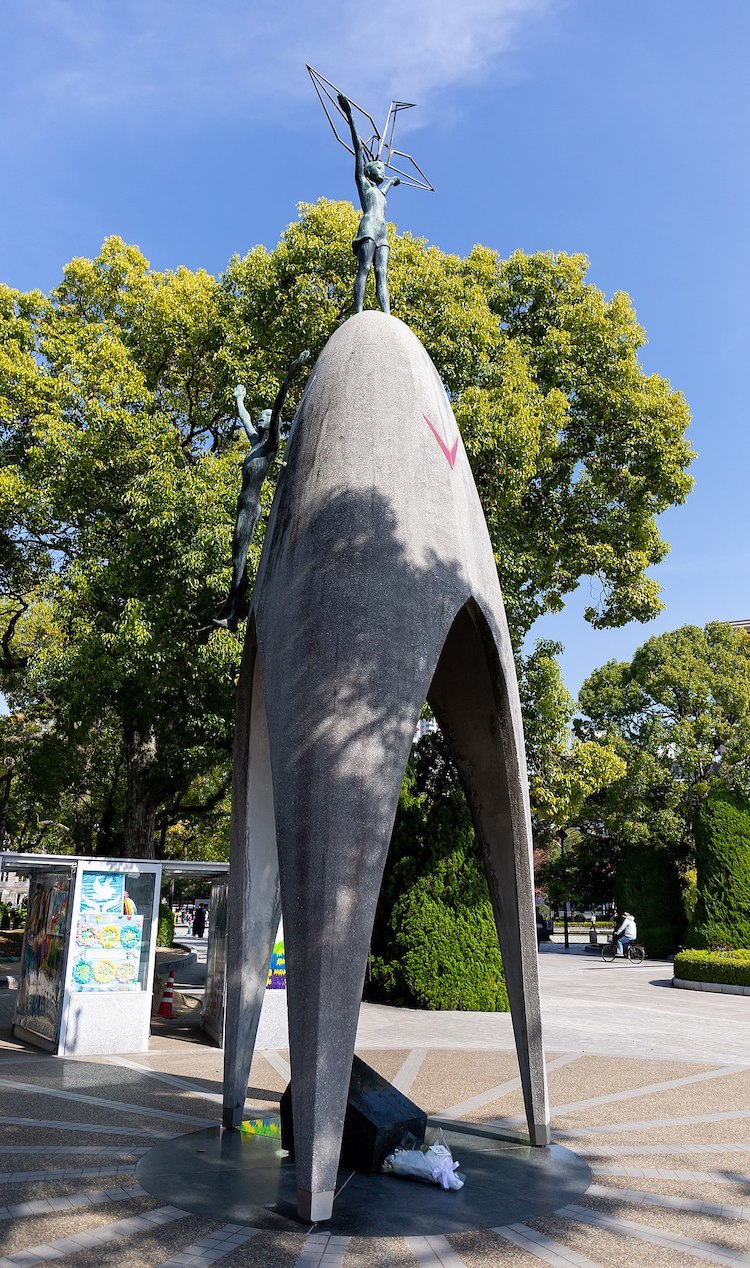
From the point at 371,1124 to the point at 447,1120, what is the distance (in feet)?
5.93

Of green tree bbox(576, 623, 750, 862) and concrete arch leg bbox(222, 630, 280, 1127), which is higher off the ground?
green tree bbox(576, 623, 750, 862)

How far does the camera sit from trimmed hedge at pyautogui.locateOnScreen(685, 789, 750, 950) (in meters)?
23.0

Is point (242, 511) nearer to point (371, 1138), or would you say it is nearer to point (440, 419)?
point (440, 419)

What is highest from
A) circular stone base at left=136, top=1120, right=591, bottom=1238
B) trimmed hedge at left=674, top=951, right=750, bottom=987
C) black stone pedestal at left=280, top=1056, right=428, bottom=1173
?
trimmed hedge at left=674, top=951, right=750, bottom=987

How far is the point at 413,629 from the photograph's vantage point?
19.9ft

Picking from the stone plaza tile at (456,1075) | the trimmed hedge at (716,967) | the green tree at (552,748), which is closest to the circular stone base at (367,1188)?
the stone plaza tile at (456,1075)

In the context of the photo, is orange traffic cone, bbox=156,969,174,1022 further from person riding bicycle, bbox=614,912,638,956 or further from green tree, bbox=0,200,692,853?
person riding bicycle, bbox=614,912,638,956

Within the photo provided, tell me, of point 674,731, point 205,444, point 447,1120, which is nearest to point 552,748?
point 205,444

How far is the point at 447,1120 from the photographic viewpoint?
25.0ft

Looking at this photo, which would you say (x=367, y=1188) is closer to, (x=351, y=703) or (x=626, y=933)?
(x=351, y=703)

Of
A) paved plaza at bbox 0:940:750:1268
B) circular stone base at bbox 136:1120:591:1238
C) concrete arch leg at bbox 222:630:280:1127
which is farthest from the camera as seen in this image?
concrete arch leg at bbox 222:630:280:1127

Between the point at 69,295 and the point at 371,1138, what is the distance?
19625mm

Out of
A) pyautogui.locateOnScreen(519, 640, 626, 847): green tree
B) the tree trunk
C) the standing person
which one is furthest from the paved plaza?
the standing person

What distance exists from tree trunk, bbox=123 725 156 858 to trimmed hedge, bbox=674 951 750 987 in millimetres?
12343
